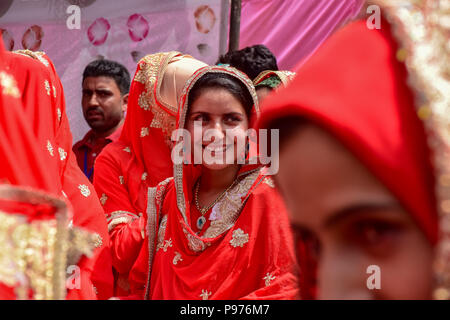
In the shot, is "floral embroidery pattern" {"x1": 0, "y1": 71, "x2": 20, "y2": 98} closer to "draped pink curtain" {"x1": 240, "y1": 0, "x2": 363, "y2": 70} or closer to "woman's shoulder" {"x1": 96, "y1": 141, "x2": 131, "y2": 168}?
"woman's shoulder" {"x1": 96, "y1": 141, "x2": 131, "y2": 168}

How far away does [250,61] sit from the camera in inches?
127

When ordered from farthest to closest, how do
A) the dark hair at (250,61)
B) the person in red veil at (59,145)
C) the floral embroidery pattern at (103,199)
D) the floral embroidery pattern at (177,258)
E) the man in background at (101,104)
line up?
the man in background at (101,104) < the dark hair at (250,61) < the floral embroidery pattern at (103,199) < the floral embroidery pattern at (177,258) < the person in red veil at (59,145)

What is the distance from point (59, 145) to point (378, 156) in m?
1.39

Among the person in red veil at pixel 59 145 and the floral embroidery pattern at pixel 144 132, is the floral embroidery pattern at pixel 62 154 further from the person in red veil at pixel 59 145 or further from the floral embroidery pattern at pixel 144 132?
the floral embroidery pattern at pixel 144 132

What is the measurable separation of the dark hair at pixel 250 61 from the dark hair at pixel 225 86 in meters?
1.06

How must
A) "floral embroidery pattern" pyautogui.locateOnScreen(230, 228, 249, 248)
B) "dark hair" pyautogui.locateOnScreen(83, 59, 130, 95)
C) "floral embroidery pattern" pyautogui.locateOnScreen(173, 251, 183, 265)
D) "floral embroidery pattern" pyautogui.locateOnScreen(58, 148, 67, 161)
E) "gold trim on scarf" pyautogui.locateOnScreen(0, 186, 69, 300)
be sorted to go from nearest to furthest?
1. "gold trim on scarf" pyautogui.locateOnScreen(0, 186, 69, 300)
2. "floral embroidery pattern" pyautogui.locateOnScreen(58, 148, 67, 161)
3. "floral embroidery pattern" pyautogui.locateOnScreen(230, 228, 249, 248)
4. "floral embroidery pattern" pyautogui.locateOnScreen(173, 251, 183, 265)
5. "dark hair" pyautogui.locateOnScreen(83, 59, 130, 95)

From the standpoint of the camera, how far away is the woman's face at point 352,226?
667 millimetres

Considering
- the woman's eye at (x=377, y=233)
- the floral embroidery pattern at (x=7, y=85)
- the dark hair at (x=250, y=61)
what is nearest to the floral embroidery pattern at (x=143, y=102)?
the dark hair at (x=250, y=61)

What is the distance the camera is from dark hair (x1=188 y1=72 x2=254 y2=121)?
2.14 m

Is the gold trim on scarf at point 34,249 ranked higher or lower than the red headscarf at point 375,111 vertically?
lower

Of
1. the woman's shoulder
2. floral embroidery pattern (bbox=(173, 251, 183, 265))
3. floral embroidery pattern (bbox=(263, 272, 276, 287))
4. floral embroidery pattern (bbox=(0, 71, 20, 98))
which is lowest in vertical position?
floral embroidery pattern (bbox=(263, 272, 276, 287))

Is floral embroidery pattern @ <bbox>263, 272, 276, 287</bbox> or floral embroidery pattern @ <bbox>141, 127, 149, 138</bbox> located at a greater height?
floral embroidery pattern @ <bbox>141, 127, 149, 138</bbox>

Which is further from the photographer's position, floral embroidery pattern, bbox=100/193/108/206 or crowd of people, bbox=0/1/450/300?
floral embroidery pattern, bbox=100/193/108/206

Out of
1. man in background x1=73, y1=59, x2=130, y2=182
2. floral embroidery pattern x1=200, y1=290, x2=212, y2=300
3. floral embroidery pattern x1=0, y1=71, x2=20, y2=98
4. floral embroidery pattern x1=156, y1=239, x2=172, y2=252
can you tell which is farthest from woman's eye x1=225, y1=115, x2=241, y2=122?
man in background x1=73, y1=59, x2=130, y2=182
